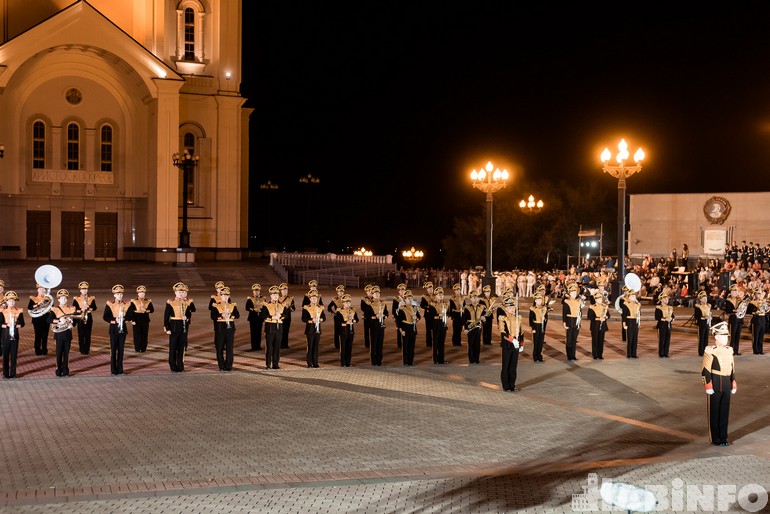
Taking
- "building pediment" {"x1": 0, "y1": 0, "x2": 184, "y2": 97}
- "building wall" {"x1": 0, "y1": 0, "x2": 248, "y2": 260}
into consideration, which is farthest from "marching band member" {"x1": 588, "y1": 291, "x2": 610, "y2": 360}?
"building pediment" {"x1": 0, "y1": 0, "x2": 184, "y2": 97}

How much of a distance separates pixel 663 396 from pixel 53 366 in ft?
38.0

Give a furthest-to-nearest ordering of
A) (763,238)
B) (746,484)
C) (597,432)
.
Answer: (763,238)
(597,432)
(746,484)

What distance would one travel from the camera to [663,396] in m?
14.9

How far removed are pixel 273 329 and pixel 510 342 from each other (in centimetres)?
501

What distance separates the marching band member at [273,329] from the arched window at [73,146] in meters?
34.5

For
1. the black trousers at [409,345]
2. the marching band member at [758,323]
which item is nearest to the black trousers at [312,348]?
the black trousers at [409,345]

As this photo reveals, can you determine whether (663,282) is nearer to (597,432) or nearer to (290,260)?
(290,260)

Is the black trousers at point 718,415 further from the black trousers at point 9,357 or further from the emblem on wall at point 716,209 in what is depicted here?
the emblem on wall at point 716,209

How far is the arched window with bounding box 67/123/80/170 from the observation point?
48.8m

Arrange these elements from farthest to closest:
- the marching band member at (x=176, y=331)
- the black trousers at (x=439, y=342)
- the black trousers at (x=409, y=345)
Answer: the black trousers at (x=439, y=342), the black trousers at (x=409, y=345), the marching band member at (x=176, y=331)

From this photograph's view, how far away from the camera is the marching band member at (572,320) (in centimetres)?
1953

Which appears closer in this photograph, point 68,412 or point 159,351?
point 68,412

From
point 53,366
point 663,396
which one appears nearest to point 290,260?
point 53,366

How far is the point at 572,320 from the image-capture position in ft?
65.1
